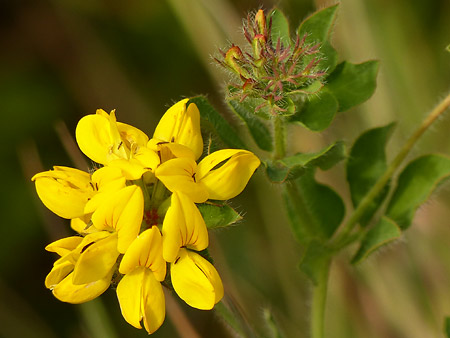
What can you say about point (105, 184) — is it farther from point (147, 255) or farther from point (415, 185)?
point (415, 185)

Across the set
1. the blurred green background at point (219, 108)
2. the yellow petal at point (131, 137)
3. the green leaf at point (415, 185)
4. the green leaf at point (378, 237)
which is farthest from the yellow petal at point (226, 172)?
the blurred green background at point (219, 108)

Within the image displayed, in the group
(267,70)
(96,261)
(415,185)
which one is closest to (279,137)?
(267,70)

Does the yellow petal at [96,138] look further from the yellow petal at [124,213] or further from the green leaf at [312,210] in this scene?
the green leaf at [312,210]

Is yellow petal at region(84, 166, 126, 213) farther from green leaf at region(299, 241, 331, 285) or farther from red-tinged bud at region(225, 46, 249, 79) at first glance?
green leaf at region(299, 241, 331, 285)

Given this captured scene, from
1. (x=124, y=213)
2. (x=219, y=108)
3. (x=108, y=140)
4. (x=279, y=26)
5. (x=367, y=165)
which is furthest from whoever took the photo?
(x=219, y=108)

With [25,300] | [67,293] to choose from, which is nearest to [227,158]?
[67,293]

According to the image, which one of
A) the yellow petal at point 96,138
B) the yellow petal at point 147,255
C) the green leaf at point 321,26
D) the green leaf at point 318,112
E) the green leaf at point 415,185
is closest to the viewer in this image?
the yellow petal at point 147,255
